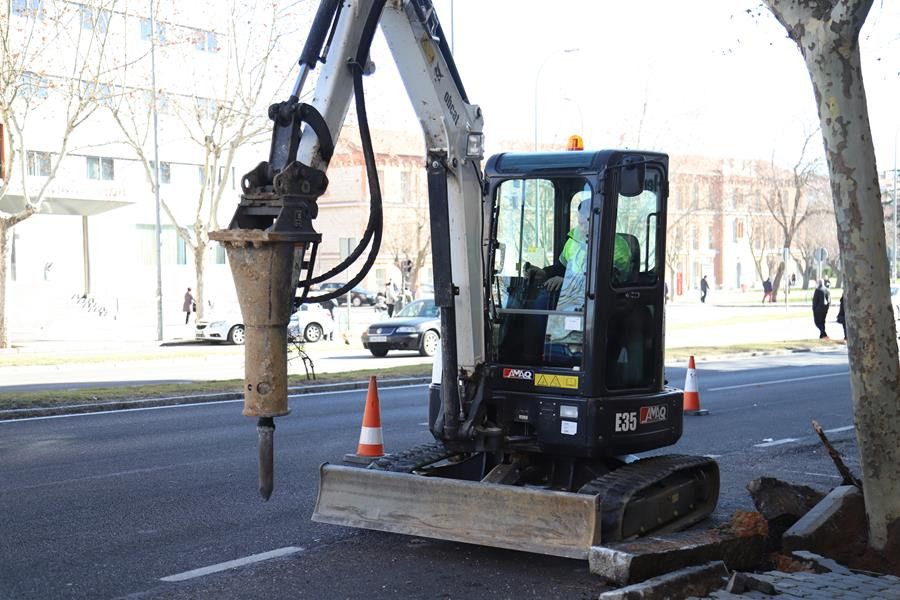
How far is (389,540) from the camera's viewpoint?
7.82 meters

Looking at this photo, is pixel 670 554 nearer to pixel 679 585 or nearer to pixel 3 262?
pixel 679 585

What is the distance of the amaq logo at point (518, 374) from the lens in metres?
7.57

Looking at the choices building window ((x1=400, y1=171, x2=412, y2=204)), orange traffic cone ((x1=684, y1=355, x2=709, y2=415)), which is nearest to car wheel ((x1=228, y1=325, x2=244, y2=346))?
orange traffic cone ((x1=684, y1=355, x2=709, y2=415))

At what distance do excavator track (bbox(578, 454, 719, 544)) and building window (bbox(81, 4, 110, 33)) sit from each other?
25203 millimetres

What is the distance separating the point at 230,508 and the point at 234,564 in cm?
171

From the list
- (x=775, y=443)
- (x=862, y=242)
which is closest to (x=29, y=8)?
(x=775, y=443)

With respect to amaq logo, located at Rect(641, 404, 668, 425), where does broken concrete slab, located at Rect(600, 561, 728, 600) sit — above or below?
below

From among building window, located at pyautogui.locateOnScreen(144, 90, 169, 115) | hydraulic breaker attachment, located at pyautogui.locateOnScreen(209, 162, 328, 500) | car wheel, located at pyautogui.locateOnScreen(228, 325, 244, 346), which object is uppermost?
building window, located at pyautogui.locateOnScreen(144, 90, 169, 115)

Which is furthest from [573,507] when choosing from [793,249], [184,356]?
[793,249]

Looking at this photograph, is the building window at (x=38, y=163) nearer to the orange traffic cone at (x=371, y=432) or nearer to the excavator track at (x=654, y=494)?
the orange traffic cone at (x=371, y=432)

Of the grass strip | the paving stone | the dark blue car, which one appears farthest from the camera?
the dark blue car

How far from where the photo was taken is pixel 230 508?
8797 millimetres

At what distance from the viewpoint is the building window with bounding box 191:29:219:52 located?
3488 cm

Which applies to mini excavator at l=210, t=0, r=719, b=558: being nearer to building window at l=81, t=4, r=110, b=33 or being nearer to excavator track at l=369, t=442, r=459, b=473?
excavator track at l=369, t=442, r=459, b=473
